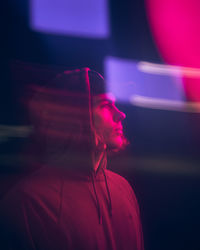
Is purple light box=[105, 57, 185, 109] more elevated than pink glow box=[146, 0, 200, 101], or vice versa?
pink glow box=[146, 0, 200, 101]

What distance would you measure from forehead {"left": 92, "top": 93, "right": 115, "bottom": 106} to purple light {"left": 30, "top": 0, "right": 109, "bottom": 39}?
1.15 ft

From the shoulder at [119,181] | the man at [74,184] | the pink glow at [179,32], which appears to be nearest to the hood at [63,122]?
the man at [74,184]

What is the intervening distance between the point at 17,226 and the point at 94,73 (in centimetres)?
72

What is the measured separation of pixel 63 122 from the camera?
1104mm

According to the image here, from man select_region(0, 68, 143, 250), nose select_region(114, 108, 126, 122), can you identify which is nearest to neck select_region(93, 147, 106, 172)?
man select_region(0, 68, 143, 250)

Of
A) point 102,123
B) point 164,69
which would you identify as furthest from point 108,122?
point 164,69

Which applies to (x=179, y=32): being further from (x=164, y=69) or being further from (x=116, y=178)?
(x=116, y=178)

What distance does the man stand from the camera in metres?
0.98

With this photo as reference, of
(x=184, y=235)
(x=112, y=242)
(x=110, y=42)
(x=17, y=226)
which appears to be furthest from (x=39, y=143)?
(x=184, y=235)

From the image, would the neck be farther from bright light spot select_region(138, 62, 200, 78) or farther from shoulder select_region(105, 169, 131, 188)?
bright light spot select_region(138, 62, 200, 78)

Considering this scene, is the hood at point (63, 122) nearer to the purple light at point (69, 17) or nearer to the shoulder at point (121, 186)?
the shoulder at point (121, 186)

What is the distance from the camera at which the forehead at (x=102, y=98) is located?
3.79 ft

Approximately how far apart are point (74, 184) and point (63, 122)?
0.27 metres

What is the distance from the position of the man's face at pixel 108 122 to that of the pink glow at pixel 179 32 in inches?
18.3
